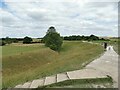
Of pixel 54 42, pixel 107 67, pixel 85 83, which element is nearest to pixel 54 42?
pixel 54 42

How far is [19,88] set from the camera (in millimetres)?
8867

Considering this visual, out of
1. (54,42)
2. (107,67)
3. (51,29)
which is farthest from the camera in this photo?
(51,29)

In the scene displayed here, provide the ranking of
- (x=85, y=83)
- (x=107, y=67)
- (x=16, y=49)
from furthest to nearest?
(x=16, y=49)
(x=107, y=67)
(x=85, y=83)

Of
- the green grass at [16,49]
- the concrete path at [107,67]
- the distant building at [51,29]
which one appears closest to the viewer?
the concrete path at [107,67]

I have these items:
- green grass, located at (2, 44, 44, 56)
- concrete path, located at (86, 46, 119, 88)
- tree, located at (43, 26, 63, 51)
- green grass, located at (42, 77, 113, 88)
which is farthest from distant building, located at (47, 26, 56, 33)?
green grass, located at (42, 77, 113, 88)

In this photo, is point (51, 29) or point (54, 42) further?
point (51, 29)

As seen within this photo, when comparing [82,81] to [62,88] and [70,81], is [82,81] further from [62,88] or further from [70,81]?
[62,88]

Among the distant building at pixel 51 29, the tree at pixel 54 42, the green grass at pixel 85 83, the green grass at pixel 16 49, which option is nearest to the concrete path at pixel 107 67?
the green grass at pixel 85 83

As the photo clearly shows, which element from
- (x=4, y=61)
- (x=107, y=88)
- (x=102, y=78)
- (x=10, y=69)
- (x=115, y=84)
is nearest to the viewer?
(x=107, y=88)

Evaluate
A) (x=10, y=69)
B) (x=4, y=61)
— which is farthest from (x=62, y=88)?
(x=4, y=61)

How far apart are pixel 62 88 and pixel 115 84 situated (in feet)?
6.75

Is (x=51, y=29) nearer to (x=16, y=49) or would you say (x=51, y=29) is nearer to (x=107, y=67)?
(x=16, y=49)

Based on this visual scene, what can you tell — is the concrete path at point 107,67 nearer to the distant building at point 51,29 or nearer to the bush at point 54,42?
the bush at point 54,42

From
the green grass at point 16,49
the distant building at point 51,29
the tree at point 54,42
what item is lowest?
the green grass at point 16,49
